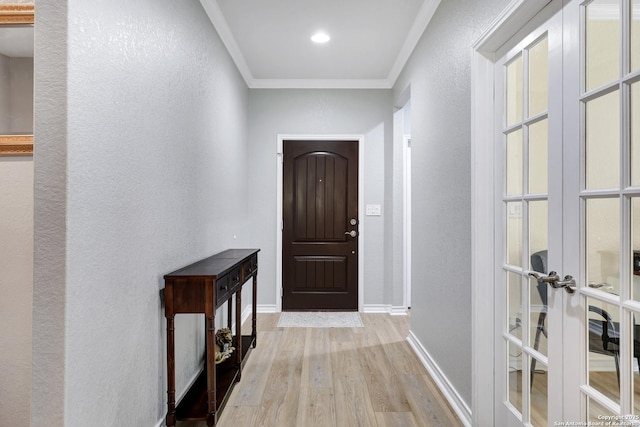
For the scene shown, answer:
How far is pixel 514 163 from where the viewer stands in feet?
5.62

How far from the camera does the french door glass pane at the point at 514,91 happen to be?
5.47ft

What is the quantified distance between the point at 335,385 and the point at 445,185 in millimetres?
1553

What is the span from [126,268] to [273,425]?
3.94ft

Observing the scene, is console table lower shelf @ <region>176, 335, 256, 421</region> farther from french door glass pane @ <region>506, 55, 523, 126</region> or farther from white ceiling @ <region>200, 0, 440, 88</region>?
white ceiling @ <region>200, 0, 440, 88</region>

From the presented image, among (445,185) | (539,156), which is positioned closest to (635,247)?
(539,156)

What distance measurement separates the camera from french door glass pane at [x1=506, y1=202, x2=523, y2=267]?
5.49ft

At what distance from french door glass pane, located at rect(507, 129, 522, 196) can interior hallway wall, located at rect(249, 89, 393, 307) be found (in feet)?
8.14

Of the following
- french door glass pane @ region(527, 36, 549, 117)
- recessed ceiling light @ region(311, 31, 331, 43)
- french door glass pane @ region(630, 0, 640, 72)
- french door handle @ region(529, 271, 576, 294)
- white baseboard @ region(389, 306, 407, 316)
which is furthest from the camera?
white baseboard @ region(389, 306, 407, 316)

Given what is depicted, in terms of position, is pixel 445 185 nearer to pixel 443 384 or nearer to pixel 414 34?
pixel 443 384

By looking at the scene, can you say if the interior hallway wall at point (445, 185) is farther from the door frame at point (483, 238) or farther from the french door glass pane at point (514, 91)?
the french door glass pane at point (514, 91)

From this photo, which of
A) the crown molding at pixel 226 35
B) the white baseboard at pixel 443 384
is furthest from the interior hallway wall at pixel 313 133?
the white baseboard at pixel 443 384

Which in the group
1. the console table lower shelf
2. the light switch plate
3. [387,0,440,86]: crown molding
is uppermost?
[387,0,440,86]: crown molding

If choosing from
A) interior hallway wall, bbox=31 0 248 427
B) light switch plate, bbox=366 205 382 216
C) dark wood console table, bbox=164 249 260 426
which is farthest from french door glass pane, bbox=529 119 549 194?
light switch plate, bbox=366 205 382 216

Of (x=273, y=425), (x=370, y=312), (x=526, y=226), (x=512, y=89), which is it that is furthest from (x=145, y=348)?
(x=370, y=312)
